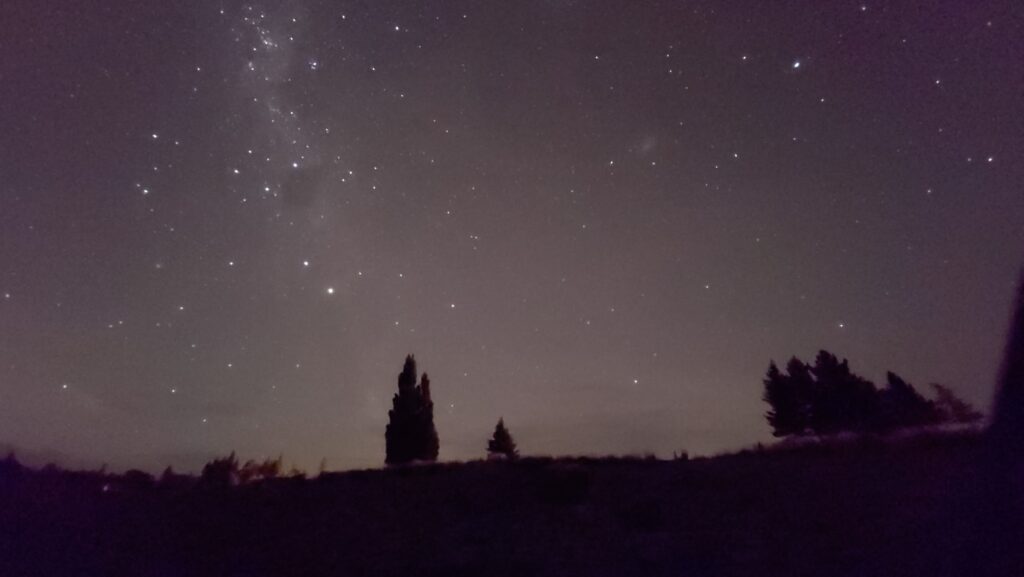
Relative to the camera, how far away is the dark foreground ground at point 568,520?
38.3ft

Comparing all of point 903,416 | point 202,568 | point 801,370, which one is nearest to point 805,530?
point 202,568

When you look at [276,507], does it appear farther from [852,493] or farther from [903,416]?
[903,416]

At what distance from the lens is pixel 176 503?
55.3ft

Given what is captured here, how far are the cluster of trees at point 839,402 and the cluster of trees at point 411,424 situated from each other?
2510 cm

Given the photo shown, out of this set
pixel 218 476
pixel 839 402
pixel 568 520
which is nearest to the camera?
pixel 568 520

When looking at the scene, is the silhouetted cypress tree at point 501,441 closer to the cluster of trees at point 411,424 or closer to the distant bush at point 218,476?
the cluster of trees at point 411,424

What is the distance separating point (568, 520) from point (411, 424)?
1189 inches

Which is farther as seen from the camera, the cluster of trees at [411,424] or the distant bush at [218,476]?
the cluster of trees at [411,424]

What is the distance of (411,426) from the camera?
43031 mm

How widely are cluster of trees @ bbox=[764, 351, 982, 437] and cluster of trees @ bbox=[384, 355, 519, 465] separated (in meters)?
25.1

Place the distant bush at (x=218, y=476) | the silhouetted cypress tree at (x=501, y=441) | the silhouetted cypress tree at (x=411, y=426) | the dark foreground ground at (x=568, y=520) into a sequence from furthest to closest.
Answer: the silhouetted cypress tree at (x=501, y=441) → the silhouetted cypress tree at (x=411, y=426) → the distant bush at (x=218, y=476) → the dark foreground ground at (x=568, y=520)

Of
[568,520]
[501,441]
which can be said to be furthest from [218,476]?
[501,441]

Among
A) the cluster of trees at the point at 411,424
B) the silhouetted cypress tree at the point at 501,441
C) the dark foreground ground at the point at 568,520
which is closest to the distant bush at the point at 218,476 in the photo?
the dark foreground ground at the point at 568,520

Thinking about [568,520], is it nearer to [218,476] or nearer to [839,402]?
[218,476]
